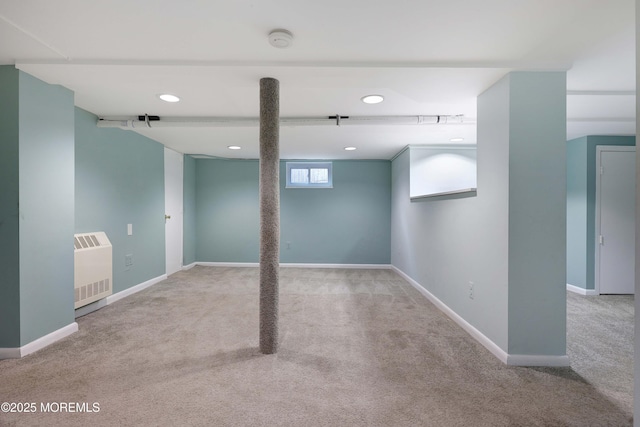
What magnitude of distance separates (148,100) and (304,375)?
2.94m

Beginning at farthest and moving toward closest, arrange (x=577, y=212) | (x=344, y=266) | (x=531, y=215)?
1. (x=344, y=266)
2. (x=577, y=212)
3. (x=531, y=215)

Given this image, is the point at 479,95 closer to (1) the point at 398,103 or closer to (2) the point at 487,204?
(1) the point at 398,103

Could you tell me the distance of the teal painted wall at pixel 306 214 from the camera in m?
6.16

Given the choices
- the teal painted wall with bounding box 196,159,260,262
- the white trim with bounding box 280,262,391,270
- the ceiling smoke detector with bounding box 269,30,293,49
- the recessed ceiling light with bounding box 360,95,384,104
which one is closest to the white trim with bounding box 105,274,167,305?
the teal painted wall with bounding box 196,159,260,262

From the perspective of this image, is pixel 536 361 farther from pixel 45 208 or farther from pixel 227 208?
pixel 227 208

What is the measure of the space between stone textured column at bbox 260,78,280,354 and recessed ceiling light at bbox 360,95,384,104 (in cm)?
95

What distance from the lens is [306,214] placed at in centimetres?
621

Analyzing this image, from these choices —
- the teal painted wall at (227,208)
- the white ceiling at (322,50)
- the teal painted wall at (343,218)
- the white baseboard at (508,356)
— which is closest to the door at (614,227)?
the white ceiling at (322,50)

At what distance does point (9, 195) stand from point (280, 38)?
2343 mm

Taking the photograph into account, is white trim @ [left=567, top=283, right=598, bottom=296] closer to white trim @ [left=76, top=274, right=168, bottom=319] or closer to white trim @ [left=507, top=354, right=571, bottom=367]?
white trim @ [left=507, top=354, right=571, bottom=367]

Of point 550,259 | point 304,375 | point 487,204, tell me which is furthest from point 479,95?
point 304,375

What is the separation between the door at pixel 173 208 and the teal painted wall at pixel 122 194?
19 cm

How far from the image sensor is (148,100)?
117 inches

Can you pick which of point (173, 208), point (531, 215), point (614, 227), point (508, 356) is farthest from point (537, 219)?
point (173, 208)
